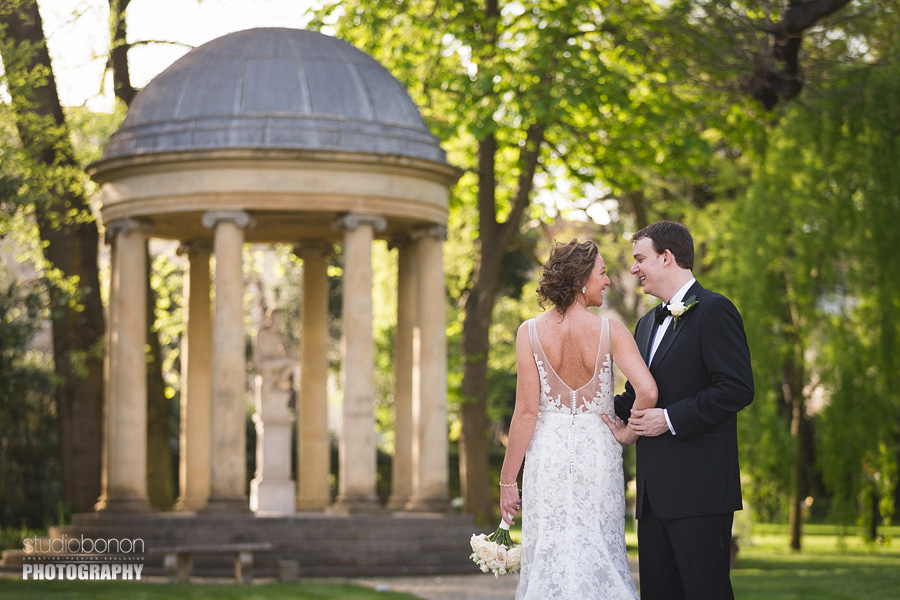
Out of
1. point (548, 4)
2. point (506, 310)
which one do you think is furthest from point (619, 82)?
point (506, 310)

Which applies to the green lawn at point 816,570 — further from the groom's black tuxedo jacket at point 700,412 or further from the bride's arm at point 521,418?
the groom's black tuxedo jacket at point 700,412

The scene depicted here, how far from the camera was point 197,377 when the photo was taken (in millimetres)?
24453

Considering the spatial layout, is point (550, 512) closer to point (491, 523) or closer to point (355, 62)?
point (355, 62)

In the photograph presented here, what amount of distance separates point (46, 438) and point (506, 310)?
21.6 meters

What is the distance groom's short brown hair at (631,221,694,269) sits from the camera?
7926mm

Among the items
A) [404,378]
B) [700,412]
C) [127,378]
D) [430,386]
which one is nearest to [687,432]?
[700,412]

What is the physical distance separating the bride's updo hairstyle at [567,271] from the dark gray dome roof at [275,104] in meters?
13.2

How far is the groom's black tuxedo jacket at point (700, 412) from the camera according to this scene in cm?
758

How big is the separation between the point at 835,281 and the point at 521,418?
63.4 ft

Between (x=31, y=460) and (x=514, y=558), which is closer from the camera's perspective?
(x=514, y=558)

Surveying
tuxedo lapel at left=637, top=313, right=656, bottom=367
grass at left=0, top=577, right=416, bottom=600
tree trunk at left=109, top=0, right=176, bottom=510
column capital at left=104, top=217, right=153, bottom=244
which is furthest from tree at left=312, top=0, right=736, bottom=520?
tuxedo lapel at left=637, top=313, right=656, bottom=367

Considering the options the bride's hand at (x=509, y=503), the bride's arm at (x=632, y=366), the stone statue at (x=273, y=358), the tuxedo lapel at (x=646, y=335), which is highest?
the stone statue at (x=273, y=358)

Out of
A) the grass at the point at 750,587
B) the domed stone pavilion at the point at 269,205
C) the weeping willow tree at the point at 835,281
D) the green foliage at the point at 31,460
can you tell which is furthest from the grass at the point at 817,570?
the green foliage at the point at 31,460

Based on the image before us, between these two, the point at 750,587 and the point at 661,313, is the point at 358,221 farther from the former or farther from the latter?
the point at 661,313
